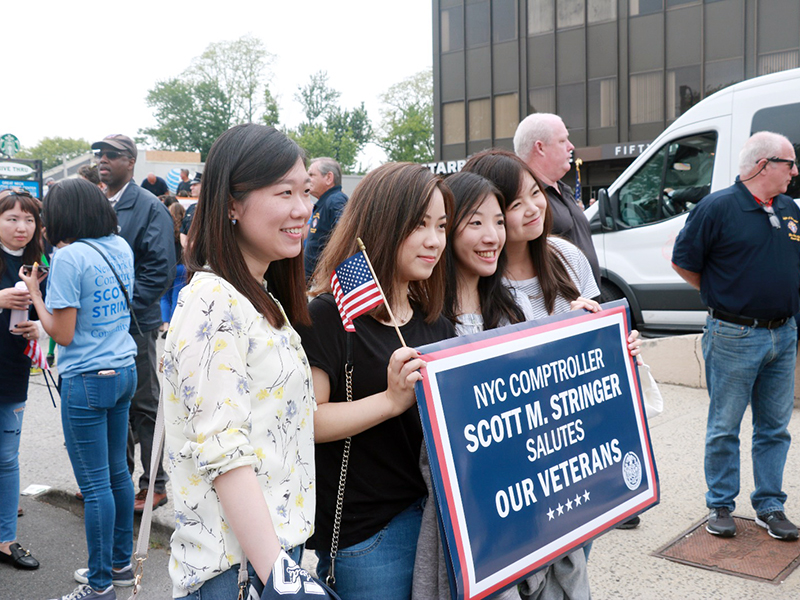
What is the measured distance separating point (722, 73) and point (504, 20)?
8.82 meters

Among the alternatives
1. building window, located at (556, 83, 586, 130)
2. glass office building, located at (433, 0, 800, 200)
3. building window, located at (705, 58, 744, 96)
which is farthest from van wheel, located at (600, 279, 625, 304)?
building window, located at (556, 83, 586, 130)

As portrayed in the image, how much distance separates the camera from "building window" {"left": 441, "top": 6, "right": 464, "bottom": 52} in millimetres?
30109

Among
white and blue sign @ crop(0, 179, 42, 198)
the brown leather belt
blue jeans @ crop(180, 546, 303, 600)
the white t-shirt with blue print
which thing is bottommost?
blue jeans @ crop(180, 546, 303, 600)

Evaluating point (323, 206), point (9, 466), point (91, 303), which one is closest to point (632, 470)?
point (91, 303)

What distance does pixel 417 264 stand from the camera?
2129mm

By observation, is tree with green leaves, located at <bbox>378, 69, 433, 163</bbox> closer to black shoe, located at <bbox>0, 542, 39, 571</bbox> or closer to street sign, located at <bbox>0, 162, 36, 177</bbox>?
street sign, located at <bbox>0, 162, 36, 177</bbox>

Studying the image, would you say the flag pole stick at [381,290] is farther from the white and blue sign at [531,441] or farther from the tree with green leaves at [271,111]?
the tree with green leaves at [271,111]

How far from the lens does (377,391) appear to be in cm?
203

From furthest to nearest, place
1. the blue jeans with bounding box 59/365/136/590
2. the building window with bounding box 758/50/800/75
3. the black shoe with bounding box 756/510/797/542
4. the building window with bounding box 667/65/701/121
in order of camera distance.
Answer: the building window with bounding box 667/65/701/121
the building window with bounding box 758/50/800/75
the black shoe with bounding box 756/510/797/542
the blue jeans with bounding box 59/365/136/590

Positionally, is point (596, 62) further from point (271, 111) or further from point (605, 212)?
point (271, 111)

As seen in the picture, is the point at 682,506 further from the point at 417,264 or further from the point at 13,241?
the point at 13,241

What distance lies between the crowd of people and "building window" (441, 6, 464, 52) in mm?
28858

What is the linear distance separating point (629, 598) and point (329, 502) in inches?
80.5

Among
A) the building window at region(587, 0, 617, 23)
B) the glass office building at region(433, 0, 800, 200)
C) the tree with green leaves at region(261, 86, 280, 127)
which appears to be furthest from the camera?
the tree with green leaves at region(261, 86, 280, 127)
